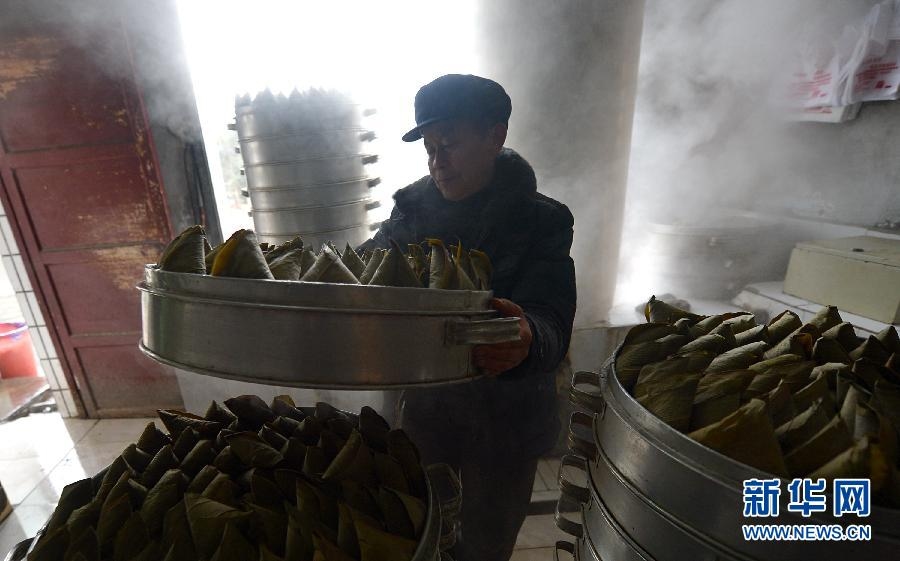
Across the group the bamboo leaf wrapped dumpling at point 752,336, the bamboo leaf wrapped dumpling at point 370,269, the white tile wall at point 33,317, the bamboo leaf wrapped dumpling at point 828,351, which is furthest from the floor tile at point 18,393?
the bamboo leaf wrapped dumpling at point 828,351

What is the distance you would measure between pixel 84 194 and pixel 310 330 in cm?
349

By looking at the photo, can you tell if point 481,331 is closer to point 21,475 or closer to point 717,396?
point 717,396

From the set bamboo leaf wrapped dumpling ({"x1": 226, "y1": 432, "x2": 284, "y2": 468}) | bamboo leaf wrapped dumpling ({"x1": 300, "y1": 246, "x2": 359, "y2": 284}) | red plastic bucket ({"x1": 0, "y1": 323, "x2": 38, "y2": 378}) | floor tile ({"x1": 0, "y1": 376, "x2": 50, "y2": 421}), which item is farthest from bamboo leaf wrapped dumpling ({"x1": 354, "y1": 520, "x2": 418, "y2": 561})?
red plastic bucket ({"x1": 0, "y1": 323, "x2": 38, "y2": 378})

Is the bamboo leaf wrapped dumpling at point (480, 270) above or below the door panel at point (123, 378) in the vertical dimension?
above

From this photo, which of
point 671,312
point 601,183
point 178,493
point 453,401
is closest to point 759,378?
point 671,312

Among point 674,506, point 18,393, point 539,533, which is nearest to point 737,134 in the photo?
point 539,533

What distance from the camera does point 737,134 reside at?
3.85 meters

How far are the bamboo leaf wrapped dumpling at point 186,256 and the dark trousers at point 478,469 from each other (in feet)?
3.49

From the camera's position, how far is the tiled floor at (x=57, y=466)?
248 centimetres

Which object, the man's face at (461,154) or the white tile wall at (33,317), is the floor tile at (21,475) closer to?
the white tile wall at (33,317)

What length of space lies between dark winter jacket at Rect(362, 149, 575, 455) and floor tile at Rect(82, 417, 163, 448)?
311 cm

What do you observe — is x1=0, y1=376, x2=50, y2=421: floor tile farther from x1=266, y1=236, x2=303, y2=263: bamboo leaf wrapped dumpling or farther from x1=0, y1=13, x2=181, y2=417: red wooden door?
x1=266, y1=236, x2=303, y2=263: bamboo leaf wrapped dumpling

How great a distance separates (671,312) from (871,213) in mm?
3172

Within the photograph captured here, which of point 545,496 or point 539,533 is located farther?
point 545,496
